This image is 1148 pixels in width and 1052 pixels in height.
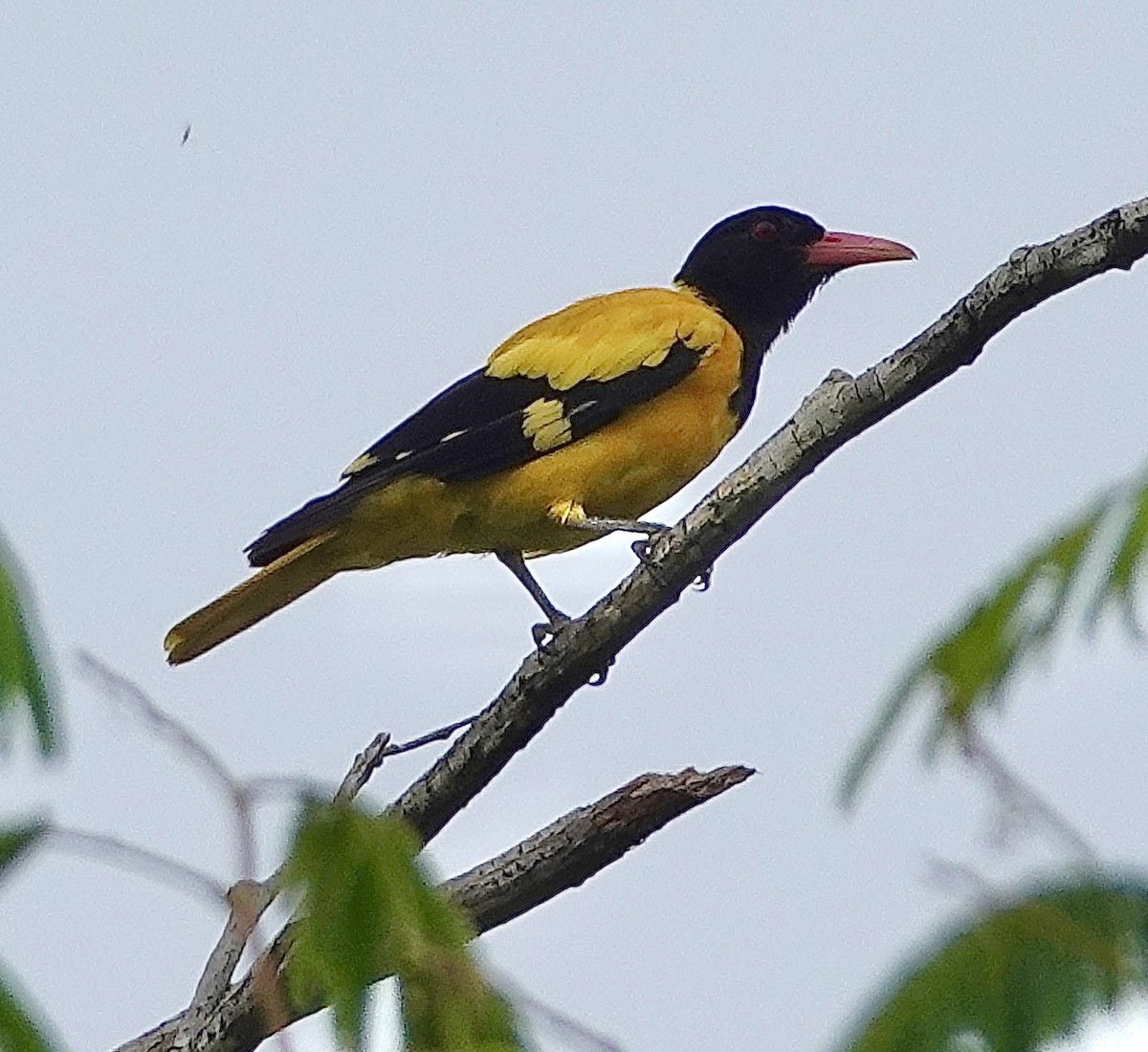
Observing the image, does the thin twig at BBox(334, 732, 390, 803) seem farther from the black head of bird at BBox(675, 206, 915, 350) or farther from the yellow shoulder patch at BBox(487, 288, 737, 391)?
the black head of bird at BBox(675, 206, 915, 350)

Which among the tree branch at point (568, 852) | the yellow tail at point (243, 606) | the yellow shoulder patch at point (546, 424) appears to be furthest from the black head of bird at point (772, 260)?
the tree branch at point (568, 852)

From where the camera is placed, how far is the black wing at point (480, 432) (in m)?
6.07

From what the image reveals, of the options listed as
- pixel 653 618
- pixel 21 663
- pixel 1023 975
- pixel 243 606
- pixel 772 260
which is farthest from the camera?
pixel 772 260

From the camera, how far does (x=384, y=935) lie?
4.02 ft

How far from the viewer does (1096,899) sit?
3.64 ft

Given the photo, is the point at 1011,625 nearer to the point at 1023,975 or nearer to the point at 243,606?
the point at 1023,975

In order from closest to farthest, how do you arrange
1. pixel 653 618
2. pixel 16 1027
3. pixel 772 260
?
pixel 16 1027 → pixel 653 618 → pixel 772 260

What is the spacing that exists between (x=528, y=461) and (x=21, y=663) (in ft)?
15.8

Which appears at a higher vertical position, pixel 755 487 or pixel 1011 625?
pixel 755 487

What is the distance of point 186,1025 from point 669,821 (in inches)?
42.6

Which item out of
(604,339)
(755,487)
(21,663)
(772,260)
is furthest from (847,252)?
(21,663)

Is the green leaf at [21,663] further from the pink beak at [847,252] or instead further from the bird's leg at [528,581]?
the pink beak at [847,252]

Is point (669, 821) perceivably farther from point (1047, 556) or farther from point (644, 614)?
point (1047, 556)

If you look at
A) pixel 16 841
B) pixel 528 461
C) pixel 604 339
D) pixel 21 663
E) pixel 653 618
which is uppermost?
pixel 604 339
